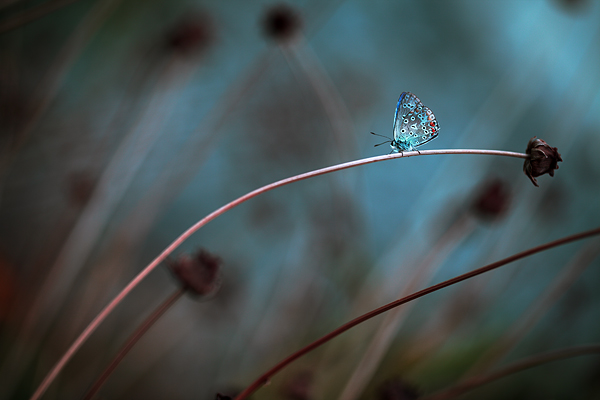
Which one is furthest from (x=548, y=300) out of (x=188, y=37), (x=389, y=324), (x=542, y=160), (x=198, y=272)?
(x=188, y=37)

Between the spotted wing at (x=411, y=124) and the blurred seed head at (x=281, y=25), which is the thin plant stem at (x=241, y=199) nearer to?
the spotted wing at (x=411, y=124)

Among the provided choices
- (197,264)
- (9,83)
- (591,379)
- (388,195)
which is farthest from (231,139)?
(591,379)

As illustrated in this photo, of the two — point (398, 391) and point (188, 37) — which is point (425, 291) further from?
point (188, 37)

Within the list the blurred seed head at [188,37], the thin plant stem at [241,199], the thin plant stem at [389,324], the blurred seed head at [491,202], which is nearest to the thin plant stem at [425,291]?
the thin plant stem at [241,199]

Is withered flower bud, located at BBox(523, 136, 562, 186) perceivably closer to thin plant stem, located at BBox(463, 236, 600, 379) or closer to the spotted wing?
the spotted wing

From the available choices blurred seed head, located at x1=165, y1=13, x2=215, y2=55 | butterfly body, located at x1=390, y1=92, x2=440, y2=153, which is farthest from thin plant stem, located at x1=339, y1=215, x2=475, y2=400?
blurred seed head, located at x1=165, y1=13, x2=215, y2=55

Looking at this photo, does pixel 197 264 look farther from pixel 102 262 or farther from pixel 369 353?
pixel 102 262
